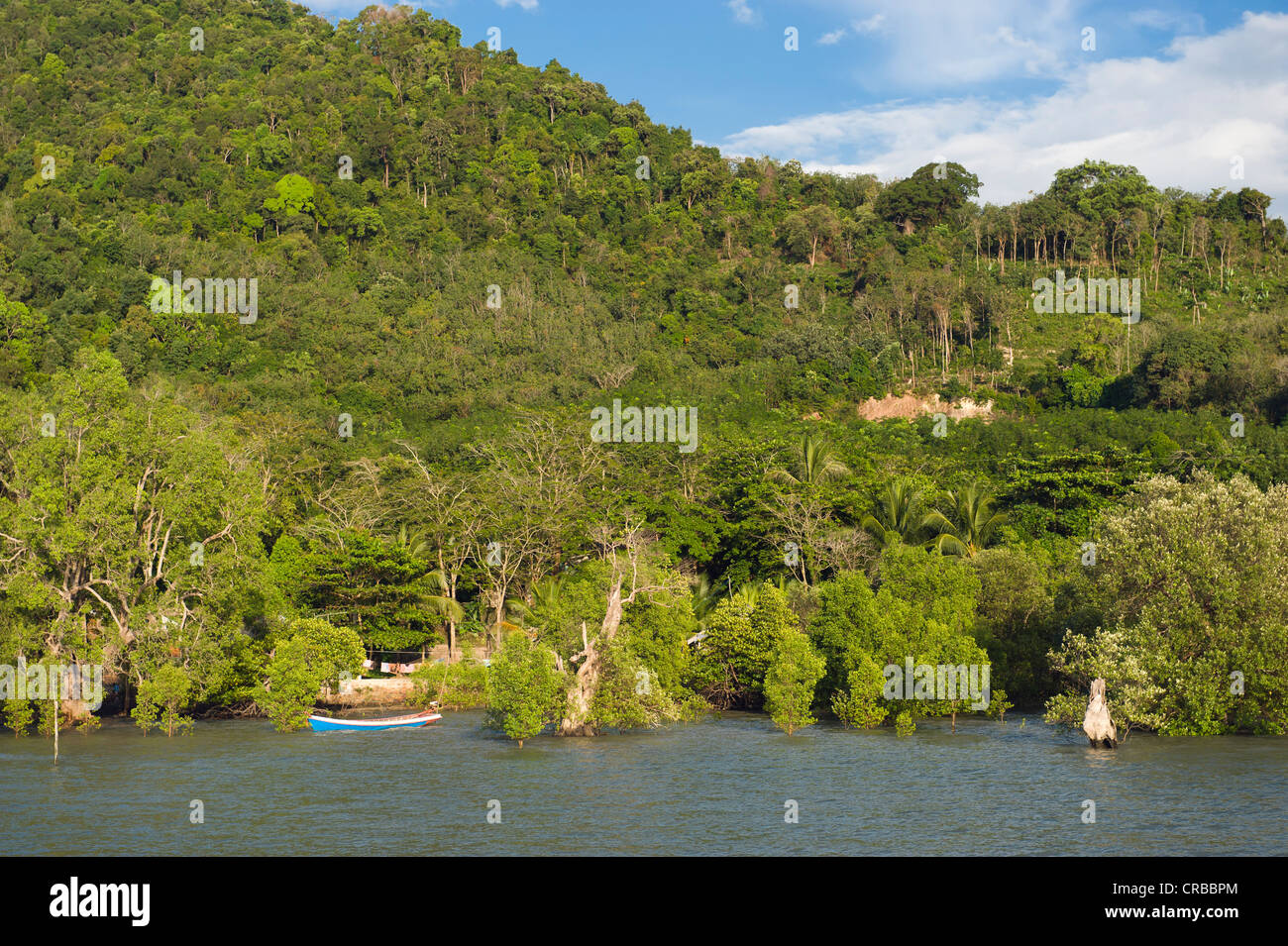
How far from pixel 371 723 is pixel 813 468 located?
26.7m

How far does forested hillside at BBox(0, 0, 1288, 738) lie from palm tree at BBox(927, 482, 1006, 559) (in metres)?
0.25

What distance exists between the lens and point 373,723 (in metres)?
45.5

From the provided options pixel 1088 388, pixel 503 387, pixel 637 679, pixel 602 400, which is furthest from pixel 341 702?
pixel 1088 388

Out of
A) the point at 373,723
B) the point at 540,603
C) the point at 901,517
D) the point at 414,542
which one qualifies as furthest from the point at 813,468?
the point at 373,723

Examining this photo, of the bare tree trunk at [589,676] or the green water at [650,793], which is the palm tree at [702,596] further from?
the green water at [650,793]

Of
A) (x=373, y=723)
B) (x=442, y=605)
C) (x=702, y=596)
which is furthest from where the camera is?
(x=702, y=596)

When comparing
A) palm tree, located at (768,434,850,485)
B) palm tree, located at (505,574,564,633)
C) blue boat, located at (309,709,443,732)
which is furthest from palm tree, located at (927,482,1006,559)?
blue boat, located at (309,709,443,732)

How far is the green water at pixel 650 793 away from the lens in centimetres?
2733

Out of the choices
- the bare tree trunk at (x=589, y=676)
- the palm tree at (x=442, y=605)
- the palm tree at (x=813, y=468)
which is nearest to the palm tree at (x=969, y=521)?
the palm tree at (x=813, y=468)

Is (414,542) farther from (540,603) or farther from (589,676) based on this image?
(589,676)

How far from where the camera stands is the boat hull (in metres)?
45.0

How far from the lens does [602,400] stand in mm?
85312

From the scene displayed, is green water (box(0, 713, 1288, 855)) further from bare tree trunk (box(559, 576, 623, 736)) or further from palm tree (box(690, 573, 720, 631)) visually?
palm tree (box(690, 573, 720, 631))

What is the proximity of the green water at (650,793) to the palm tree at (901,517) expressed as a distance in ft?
49.7
